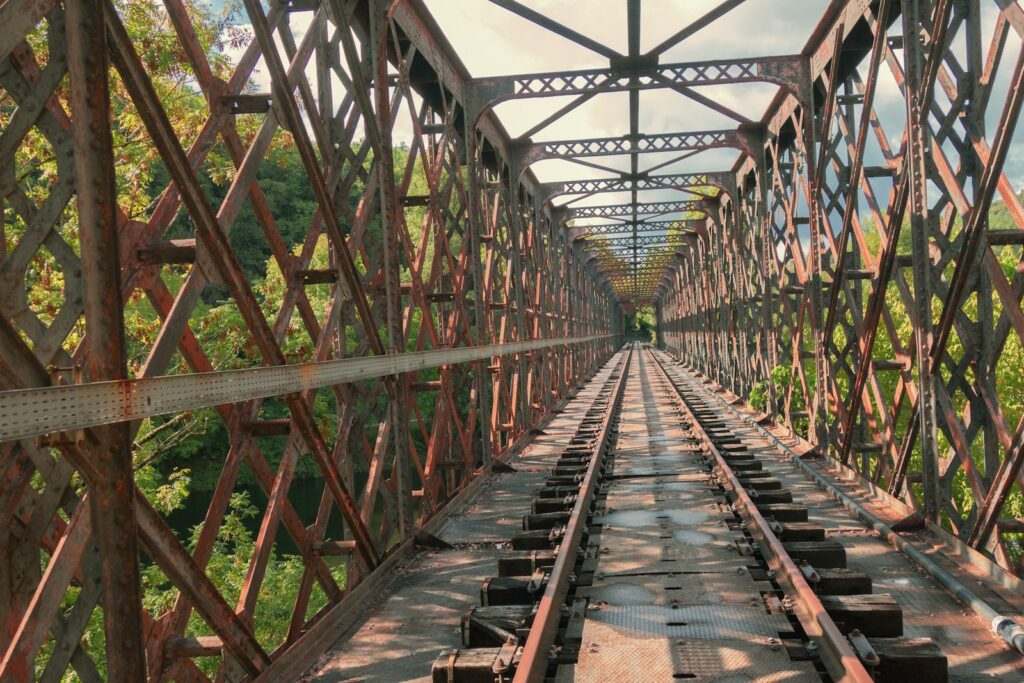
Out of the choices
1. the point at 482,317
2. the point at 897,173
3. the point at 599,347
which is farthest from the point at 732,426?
the point at 599,347

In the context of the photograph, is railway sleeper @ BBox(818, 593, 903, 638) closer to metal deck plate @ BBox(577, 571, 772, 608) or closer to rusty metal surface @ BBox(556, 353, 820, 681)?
rusty metal surface @ BBox(556, 353, 820, 681)

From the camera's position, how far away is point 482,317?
11.0m

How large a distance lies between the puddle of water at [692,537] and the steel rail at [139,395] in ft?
10.4

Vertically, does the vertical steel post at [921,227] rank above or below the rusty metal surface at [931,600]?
above

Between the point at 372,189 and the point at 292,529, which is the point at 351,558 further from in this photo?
the point at 372,189

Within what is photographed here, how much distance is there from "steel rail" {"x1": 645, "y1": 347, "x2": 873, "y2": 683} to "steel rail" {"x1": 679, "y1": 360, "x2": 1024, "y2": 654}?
3.02 ft

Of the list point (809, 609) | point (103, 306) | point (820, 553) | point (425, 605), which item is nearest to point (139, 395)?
point (103, 306)

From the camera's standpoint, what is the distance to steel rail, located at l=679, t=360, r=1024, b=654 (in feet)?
14.3

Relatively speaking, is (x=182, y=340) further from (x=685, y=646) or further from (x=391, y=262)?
(x=685, y=646)

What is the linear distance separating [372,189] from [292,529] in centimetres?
281

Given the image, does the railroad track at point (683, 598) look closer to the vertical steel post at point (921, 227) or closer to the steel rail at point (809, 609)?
the steel rail at point (809, 609)

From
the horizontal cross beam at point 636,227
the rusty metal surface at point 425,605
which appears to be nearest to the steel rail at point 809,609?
the rusty metal surface at point 425,605

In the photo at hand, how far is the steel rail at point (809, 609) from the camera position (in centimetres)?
376

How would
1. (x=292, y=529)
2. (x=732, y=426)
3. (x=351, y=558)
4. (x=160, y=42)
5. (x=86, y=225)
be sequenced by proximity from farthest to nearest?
(x=732, y=426)
(x=160, y=42)
(x=351, y=558)
(x=292, y=529)
(x=86, y=225)
